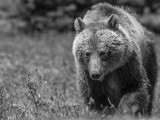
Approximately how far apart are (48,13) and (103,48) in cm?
1073

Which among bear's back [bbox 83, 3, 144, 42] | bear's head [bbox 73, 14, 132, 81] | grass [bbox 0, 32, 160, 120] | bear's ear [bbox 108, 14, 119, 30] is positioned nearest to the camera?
grass [bbox 0, 32, 160, 120]

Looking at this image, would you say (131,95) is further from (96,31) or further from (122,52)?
(96,31)

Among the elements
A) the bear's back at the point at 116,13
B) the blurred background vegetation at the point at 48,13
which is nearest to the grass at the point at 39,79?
the blurred background vegetation at the point at 48,13

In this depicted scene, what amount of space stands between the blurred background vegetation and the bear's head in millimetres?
10091

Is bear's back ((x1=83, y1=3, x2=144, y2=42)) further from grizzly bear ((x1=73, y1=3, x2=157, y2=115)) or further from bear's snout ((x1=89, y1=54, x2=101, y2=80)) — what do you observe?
bear's snout ((x1=89, y1=54, x2=101, y2=80))

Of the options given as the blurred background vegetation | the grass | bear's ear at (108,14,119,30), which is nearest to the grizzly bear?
bear's ear at (108,14,119,30)

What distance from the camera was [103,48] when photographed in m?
5.92

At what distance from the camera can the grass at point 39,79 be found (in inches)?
217

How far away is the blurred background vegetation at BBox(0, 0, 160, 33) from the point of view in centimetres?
1620

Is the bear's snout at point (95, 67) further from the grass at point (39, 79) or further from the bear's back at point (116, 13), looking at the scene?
the bear's back at point (116, 13)

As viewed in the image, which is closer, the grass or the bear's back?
the grass

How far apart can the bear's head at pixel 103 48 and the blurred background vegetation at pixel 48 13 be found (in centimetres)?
1009

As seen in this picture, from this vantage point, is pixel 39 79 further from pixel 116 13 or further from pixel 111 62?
pixel 111 62

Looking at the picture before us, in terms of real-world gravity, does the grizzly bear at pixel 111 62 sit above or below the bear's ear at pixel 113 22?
below
